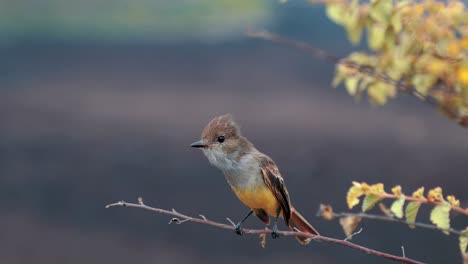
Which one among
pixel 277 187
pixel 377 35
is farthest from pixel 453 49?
pixel 277 187

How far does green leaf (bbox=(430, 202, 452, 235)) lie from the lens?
60.4 inches

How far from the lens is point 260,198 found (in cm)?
235

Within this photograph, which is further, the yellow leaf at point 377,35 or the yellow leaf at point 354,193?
the yellow leaf at point 377,35

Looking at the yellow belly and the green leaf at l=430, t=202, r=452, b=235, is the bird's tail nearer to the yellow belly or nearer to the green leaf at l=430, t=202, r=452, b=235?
the yellow belly

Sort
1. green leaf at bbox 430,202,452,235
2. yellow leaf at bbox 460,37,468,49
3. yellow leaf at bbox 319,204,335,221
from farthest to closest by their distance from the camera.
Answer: yellow leaf at bbox 460,37,468,49, green leaf at bbox 430,202,452,235, yellow leaf at bbox 319,204,335,221

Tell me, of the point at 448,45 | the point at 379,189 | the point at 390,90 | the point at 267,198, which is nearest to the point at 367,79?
the point at 390,90

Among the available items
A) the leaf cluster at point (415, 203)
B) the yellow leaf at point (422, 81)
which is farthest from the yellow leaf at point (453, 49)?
the leaf cluster at point (415, 203)

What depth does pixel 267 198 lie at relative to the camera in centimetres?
237

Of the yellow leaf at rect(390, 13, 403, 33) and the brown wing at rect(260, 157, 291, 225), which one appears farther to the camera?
the brown wing at rect(260, 157, 291, 225)

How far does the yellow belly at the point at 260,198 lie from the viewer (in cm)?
232

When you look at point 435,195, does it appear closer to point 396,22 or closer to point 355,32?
point 396,22

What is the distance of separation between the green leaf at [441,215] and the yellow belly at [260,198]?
2.77ft

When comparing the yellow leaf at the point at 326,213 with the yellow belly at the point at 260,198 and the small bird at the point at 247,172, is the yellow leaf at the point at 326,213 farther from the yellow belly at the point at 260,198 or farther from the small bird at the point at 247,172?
the yellow belly at the point at 260,198

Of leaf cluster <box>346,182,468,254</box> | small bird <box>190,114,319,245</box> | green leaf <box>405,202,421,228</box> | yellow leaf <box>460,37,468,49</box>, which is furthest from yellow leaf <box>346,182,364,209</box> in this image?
yellow leaf <box>460,37,468,49</box>
